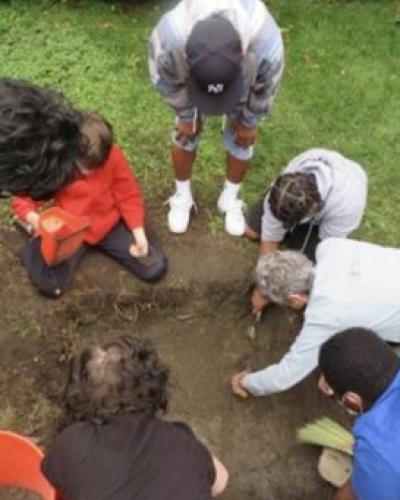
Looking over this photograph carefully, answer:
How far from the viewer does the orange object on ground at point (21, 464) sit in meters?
2.87

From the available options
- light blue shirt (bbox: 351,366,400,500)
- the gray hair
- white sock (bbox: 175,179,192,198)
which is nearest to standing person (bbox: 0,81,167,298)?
white sock (bbox: 175,179,192,198)

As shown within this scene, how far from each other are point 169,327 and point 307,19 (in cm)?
272

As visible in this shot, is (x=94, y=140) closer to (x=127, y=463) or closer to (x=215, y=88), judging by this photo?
(x=215, y=88)

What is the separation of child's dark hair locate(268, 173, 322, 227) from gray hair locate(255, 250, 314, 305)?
0.21 meters

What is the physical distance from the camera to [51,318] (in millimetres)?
3736

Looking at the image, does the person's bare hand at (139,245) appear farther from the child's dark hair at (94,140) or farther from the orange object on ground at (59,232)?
the child's dark hair at (94,140)

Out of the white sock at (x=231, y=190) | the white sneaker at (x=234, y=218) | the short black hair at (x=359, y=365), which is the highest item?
the short black hair at (x=359, y=365)

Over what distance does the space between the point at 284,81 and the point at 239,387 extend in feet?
7.26

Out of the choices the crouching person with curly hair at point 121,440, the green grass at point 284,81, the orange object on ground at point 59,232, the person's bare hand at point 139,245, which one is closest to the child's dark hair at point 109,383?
the crouching person with curly hair at point 121,440

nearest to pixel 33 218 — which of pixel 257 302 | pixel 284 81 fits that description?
pixel 257 302

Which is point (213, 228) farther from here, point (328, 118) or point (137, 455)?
point (137, 455)

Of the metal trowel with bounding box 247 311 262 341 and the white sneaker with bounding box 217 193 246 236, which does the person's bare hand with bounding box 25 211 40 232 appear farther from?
the metal trowel with bounding box 247 311 262 341

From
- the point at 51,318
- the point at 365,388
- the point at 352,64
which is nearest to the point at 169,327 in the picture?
the point at 51,318

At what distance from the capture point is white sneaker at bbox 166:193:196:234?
13.3 feet
